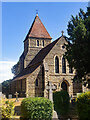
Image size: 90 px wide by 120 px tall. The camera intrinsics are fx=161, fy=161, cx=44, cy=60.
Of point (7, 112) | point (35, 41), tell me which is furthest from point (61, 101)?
point (35, 41)

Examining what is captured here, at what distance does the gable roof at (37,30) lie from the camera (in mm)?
37750

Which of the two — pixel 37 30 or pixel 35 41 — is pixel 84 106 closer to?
pixel 35 41

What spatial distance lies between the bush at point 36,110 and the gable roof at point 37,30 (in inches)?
1102

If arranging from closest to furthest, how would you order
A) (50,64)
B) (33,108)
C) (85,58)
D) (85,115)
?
(33,108) < (85,115) < (85,58) < (50,64)

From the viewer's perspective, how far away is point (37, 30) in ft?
127

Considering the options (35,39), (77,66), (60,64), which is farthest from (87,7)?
(35,39)

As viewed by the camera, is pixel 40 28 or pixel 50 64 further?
pixel 40 28

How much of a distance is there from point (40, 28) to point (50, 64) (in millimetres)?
16016

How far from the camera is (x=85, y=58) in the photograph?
15945mm

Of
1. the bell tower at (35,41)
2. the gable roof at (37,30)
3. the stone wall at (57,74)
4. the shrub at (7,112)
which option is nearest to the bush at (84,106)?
the shrub at (7,112)

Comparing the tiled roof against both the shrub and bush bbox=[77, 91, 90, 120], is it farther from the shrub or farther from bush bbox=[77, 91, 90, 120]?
the shrub

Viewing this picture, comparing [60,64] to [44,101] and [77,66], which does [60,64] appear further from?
[44,101]

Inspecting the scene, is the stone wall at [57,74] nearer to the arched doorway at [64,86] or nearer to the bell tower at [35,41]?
the arched doorway at [64,86]

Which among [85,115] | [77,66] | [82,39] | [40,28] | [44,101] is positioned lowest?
[85,115]
